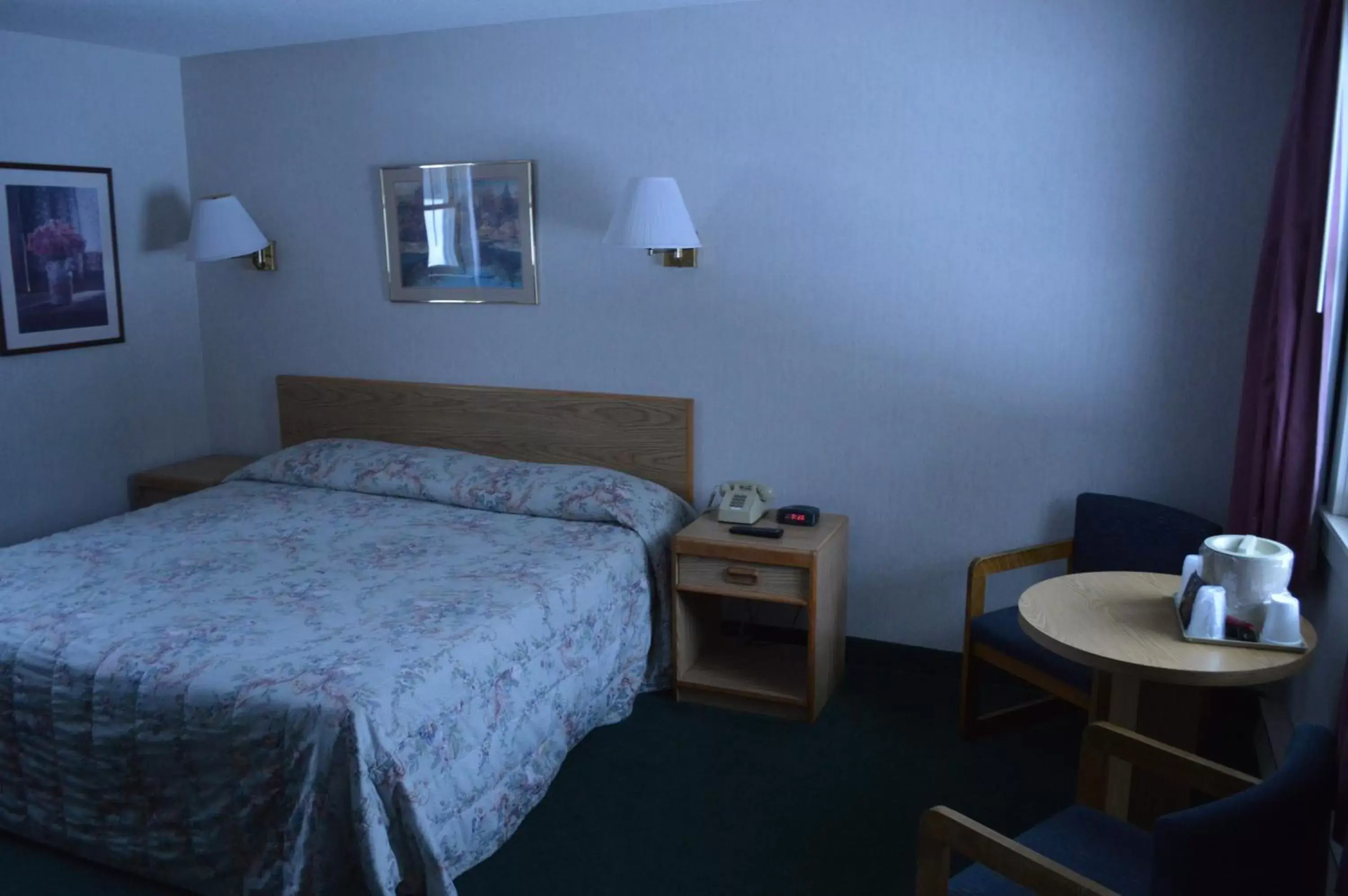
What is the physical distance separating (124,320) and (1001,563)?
3.58m

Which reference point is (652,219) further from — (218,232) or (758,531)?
(218,232)

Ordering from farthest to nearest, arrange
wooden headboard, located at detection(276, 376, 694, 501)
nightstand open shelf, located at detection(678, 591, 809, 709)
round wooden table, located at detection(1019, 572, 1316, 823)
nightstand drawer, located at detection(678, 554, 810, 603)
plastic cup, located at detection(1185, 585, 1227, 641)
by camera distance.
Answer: wooden headboard, located at detection(276, 376, 694, 501) < nightstand open shelf, located at detection(678, 591, 809, 709) < nightstand drawer, located at detection(678, 554, 810, 603) < plastic cup, located at detection(1185, 585, 1227, 641) < round wooden table, located at detection(1019, 572, 1316, 823)

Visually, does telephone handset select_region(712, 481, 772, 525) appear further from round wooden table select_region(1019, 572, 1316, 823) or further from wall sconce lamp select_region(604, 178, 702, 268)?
round wooden table select_region(1019, 572, 1316, 823)

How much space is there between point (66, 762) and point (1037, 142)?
315 cm

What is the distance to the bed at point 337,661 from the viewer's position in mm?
2160

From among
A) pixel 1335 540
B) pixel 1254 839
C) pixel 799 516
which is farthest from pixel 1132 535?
pixel 1254 839

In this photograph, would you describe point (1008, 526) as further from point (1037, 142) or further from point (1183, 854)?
point (1183, 854)

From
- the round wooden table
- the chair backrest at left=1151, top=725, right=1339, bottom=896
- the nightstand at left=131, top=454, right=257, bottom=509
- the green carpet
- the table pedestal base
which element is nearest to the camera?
the chair backrest at left=1151, top=725, right=1339, bottom=896

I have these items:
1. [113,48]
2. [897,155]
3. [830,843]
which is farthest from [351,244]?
[830,843]

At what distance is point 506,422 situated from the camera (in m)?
4.00

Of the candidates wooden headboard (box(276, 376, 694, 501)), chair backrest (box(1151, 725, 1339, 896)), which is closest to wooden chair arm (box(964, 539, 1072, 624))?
wooden headboard (box(276, 376, 694, 501))

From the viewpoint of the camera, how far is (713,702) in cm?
333

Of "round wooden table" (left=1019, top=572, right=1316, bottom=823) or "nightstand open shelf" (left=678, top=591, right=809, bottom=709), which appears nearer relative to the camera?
"round wooden table" (left=1019, top=572, right=1316, bottom=823)

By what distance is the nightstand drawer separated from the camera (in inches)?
124
